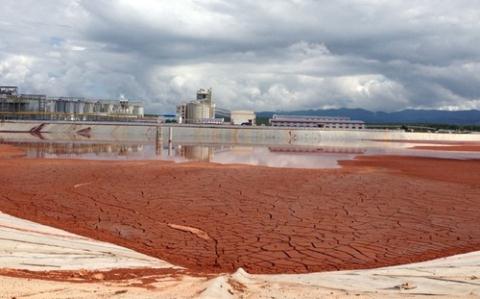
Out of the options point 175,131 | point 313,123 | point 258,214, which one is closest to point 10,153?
point 258,214

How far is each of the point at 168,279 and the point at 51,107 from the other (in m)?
127

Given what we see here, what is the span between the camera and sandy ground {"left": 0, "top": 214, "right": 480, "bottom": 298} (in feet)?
22.6

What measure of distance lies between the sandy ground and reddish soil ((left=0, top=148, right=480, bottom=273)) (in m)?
1.25

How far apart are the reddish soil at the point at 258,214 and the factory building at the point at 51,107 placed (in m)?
96.8

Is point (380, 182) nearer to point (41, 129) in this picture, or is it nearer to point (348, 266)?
point (348, 266)

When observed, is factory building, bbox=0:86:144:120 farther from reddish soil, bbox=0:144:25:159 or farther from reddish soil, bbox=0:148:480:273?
reddish soil, bbox=0:148:480:273

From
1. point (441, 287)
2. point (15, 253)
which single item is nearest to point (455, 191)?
point (441, 287)

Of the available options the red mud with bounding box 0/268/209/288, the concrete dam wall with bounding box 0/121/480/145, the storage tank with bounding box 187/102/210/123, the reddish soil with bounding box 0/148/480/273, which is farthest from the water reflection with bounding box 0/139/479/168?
the storage tank with bounding box 187/102/210/123

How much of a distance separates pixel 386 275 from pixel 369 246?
333 cm

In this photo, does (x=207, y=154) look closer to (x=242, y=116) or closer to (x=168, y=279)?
(x=168, y=279)

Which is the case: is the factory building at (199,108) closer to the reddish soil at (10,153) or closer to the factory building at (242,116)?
the factory building at (242,116)

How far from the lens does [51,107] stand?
12419cm

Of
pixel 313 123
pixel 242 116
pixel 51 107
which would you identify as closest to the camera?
pixel 51 107

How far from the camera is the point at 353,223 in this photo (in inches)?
551
